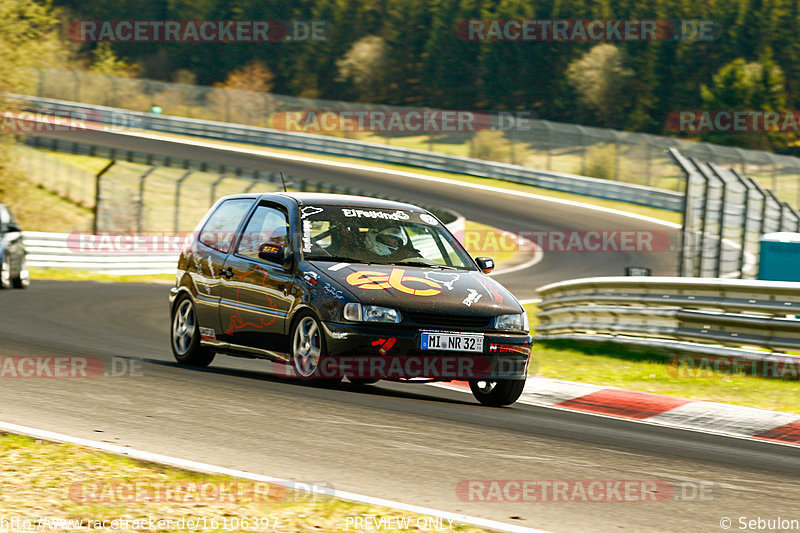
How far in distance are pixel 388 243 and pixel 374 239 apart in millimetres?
125

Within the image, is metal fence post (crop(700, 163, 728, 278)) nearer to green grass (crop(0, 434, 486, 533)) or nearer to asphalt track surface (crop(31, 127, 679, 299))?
asphalt track surface (crop(31, 127, 679, 299))

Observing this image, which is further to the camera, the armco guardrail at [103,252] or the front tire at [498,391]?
the armco guardrail at [103,252]

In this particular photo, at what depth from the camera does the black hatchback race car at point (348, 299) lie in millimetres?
8383

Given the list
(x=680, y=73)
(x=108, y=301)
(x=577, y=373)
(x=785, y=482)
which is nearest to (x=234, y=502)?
(x=785, y=482)

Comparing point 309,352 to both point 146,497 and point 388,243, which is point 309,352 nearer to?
point 388,243

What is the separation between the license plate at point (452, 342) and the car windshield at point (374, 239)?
988mm

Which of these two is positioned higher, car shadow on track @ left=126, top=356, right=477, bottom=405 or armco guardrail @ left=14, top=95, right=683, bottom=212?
armco guardrail @ left=14, top=95, right=683, bottom=212

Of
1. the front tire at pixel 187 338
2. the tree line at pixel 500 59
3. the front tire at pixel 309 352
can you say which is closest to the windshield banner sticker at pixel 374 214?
the front tire at pixel 309 352

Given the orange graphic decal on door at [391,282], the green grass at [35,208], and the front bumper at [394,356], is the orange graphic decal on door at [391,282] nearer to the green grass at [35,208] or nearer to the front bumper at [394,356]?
the front bumper at [394,356]

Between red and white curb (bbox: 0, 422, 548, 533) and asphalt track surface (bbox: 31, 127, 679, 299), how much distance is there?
55.8 feet

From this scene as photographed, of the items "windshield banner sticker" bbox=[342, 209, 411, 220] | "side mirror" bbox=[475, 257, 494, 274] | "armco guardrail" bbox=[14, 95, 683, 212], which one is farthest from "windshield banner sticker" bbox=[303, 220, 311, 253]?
"armco guardrail" bbox=[14, 95, 683, 212]

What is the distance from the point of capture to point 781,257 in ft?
49.1

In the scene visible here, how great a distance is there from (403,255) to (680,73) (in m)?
67.4

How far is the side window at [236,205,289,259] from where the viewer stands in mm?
9508
